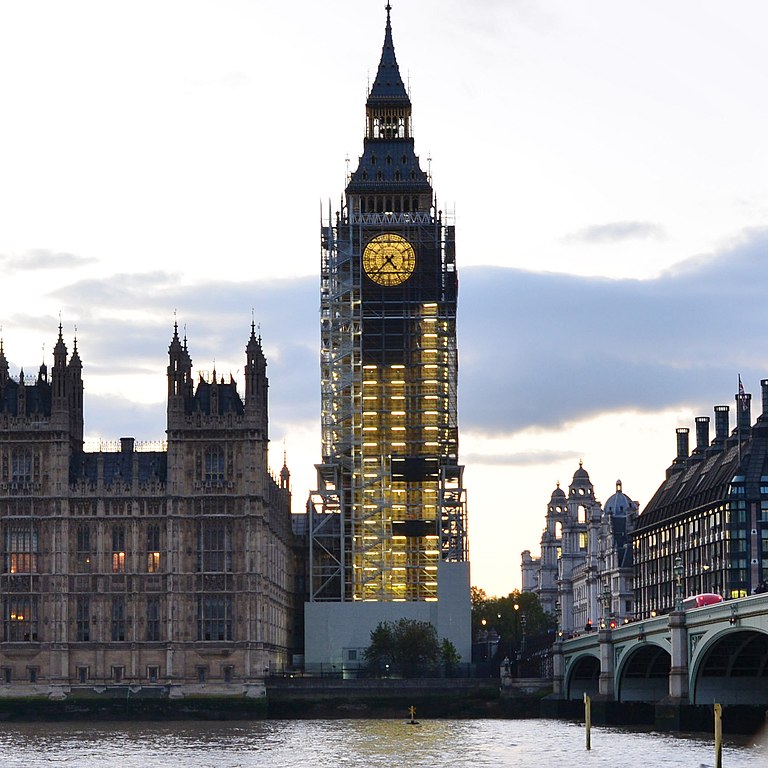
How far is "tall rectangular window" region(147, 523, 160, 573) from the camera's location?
176 meters

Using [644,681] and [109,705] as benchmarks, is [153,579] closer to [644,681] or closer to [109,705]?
[109,705]

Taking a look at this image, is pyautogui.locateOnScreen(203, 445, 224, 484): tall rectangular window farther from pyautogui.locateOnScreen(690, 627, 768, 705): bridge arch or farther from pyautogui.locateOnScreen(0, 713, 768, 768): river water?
pyautogui.locateOnScreen(690, 627, 768, 705): bridge arch

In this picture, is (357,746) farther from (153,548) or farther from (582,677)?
(582,677)

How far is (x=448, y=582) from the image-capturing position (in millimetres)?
193750

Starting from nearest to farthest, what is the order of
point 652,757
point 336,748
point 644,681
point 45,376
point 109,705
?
1. point 652,757
2. point 336,748
3. point 644,681
4. point 109,705
5. point 45,376

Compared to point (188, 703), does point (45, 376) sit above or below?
above

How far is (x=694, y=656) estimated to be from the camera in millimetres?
121750

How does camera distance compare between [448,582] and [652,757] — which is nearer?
[652,757]

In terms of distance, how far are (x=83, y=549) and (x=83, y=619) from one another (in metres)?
6.20

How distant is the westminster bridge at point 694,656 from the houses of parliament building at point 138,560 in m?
35.0

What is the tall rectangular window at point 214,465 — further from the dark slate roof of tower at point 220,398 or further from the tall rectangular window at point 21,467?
the tall rectangular window at point 21,467

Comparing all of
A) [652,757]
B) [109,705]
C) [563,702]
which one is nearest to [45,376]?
[109,705]

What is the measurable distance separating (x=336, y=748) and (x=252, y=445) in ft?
190

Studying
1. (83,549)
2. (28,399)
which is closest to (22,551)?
(83,549)
